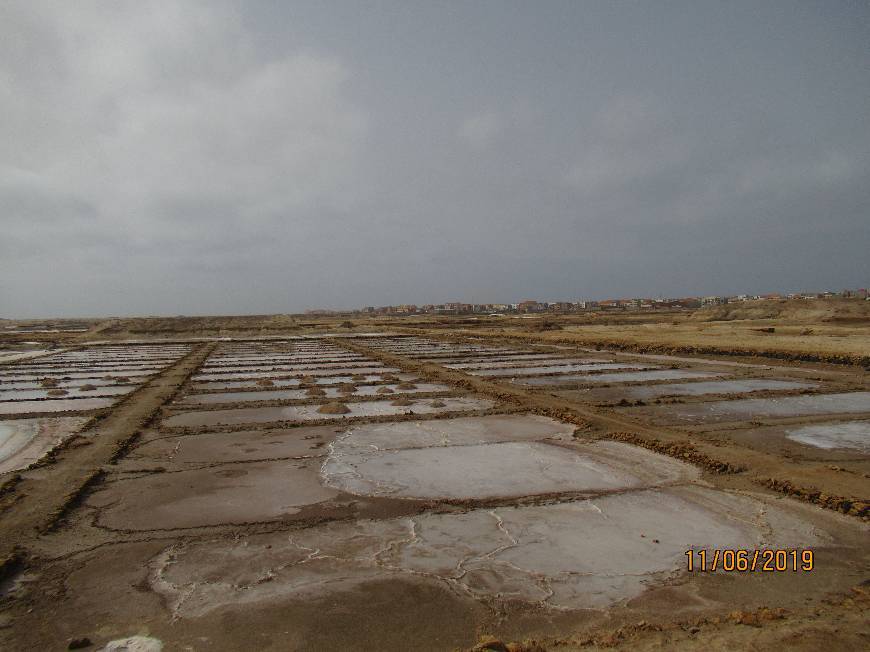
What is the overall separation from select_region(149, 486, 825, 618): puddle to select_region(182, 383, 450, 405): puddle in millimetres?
9419

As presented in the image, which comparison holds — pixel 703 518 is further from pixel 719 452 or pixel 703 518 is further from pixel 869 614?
pixel 719 452

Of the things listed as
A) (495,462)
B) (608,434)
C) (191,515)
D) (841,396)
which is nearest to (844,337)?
(841,396)

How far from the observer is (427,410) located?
1234cm

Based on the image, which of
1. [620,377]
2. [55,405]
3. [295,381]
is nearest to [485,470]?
[620,377]

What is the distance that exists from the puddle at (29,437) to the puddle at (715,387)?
13.3 metres

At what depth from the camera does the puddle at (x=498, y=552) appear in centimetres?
431

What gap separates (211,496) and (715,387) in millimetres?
14229

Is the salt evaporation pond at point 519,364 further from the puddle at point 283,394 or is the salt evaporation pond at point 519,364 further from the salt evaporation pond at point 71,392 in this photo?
the salt evaporation pond at point 71,392

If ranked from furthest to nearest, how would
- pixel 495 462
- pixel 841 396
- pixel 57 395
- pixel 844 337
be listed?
pixel 844 337
pixel 57 395
pixel 841 396
pixel 495 462

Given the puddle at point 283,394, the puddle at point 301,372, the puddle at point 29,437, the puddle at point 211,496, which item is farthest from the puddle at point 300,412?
the puddle at point 301,372

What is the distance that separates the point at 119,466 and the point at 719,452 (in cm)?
928

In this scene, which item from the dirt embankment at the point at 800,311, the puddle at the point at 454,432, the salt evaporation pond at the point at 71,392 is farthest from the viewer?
the dirt embankment at the point at 800,311
